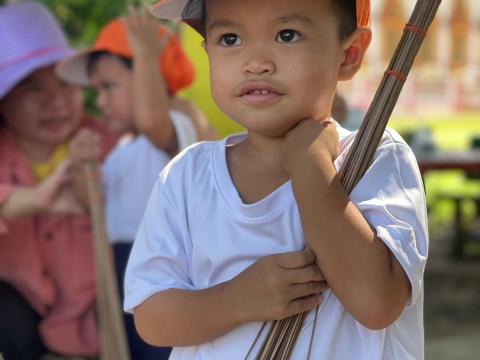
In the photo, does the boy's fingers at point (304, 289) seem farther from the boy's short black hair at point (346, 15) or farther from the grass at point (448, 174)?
the grass at point (448, 174)

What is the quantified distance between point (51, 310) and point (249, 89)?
210 cm

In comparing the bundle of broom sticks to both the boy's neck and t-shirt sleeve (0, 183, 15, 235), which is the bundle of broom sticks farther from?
t-shirt sleeve (0, 183, 15, 235)

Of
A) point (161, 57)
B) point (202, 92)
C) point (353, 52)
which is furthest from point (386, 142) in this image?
point (202, 92)

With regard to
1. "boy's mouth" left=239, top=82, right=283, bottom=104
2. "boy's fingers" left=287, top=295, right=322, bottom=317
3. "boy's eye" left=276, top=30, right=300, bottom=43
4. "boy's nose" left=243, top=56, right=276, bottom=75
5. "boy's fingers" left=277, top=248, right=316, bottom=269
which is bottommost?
"boy's fingers" left=287, top=295, right=322, bottom=317

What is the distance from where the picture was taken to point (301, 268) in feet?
4.93

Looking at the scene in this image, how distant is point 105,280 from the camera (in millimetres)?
3039

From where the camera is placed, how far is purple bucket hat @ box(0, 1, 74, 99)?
3418 millimetres

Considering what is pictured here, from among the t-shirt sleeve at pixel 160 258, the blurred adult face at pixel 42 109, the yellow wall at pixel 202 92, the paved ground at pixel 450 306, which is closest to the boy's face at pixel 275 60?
the t-shirt sleeve at pixel 160 258

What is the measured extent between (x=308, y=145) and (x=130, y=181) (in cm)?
170

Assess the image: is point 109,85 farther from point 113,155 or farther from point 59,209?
point 59,209

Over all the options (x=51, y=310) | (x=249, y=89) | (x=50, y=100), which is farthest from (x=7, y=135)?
(x=249, y=89)

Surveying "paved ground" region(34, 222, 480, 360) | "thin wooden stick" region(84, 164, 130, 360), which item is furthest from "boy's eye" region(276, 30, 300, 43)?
"paved ground" region(34, 222, 480, 360)

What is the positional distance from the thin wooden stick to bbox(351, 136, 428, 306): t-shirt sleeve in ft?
5.38

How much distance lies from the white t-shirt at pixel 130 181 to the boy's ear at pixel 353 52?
1.37m
